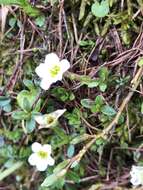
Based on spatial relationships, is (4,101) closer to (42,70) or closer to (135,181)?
(42,70)

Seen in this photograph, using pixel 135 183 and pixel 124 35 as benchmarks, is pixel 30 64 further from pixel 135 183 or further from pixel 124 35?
pixel 135 183

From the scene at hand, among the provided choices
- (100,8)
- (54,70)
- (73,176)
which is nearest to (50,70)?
(54,70)

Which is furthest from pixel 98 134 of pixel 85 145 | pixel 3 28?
pixel 3 28

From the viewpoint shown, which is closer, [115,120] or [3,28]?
[115,120]

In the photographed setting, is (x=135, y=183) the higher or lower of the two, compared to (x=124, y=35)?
lower

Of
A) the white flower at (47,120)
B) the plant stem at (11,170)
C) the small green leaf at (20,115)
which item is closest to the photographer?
the white flower at (47,120)

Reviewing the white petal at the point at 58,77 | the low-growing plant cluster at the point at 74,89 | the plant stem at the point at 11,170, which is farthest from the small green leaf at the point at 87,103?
the plant stem at the point at 11,170

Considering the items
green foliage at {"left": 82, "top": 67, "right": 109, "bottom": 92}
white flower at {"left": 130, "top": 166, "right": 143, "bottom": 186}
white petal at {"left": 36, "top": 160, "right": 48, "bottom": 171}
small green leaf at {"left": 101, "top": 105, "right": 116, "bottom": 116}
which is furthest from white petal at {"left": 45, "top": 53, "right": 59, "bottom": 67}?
white flower at {"left": 130, "top": 166, "right": 143, "bottom": 186}

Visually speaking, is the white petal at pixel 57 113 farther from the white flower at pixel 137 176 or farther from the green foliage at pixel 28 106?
the white flower at pixel 137 176

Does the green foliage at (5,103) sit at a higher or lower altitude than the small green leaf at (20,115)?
higher

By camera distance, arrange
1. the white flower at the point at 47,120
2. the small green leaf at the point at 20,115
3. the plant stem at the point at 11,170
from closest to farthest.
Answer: the white flower at the point at 47,120 < the small green leaf at the point at 20,115 < the plant stem at the point at 11,170
